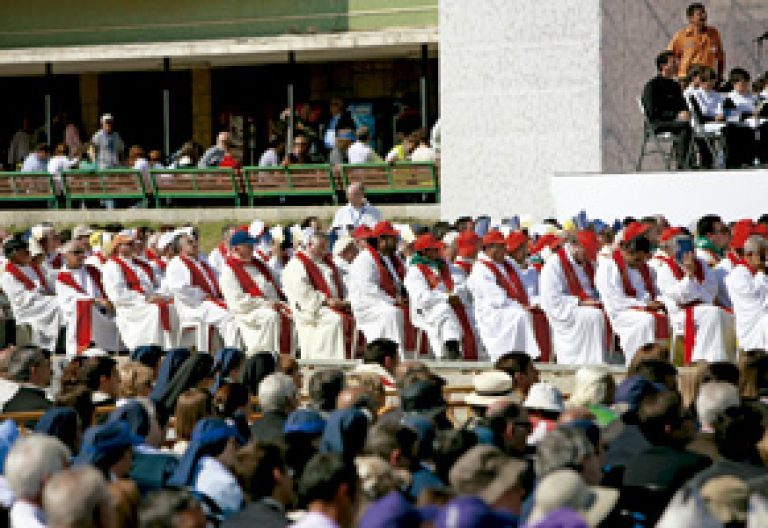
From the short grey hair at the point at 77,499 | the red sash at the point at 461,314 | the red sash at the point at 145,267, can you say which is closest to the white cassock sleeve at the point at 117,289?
the red sash at the point at 145,267

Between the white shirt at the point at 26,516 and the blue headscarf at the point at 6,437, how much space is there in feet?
5.31

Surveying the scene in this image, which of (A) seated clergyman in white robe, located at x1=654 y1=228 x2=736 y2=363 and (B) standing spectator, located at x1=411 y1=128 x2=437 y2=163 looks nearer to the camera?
(A) seated clergyman in white robe, located at x1=654 y1=228 x2=736 y2=363

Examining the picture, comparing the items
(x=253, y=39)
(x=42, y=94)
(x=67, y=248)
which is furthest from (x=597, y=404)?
(x=42, y=94)

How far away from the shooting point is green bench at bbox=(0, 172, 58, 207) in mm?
31500

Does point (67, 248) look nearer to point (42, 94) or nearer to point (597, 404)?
point (597, 404)

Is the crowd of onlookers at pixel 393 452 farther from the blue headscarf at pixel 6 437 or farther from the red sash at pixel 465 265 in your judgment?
the red sash at pixel 465 265

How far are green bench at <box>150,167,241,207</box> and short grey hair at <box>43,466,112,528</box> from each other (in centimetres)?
2215

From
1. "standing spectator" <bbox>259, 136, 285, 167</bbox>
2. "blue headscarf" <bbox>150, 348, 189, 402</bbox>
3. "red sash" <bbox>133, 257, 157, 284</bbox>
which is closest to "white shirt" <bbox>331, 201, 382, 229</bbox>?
"red sash" <bbox>133, 257, 157, 284</bbox>

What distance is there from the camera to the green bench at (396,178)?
1071 inches

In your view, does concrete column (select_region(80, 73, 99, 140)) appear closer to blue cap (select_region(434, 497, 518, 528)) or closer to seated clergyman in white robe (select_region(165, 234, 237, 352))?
seated clergyman in white robe (select_region(165, 234, 237, 352))

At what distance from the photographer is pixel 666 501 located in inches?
338

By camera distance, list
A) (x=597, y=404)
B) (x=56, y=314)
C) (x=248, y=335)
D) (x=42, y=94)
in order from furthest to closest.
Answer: (x=42, y=94), (x=56, y=314), (x=248, y=335), (x=597, y=404)

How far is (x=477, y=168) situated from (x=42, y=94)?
54.0 ft

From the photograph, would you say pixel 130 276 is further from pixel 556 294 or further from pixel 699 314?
pixel 699 314
